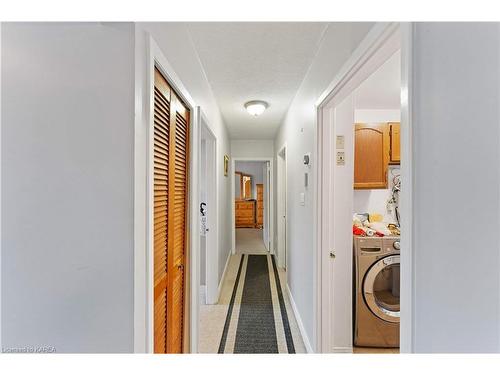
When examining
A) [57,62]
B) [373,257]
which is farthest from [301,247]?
[57,62]

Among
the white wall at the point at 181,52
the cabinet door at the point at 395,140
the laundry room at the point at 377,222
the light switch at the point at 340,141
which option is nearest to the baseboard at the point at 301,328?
the laundry room at the point at 377,222

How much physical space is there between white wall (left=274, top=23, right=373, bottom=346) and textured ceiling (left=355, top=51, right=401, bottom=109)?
43cm

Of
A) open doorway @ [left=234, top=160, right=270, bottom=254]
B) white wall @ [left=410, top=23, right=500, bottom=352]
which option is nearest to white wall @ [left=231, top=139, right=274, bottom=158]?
open doorway @ [left=234, top=160, right=270, bottom=254]

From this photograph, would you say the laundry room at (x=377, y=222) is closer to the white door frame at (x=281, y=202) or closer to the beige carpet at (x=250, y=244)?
the white door frame at (x=281, y=202)

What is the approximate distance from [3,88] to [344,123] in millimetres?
1938

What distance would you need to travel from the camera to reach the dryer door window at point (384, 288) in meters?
2.05

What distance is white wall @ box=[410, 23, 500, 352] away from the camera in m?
0.54

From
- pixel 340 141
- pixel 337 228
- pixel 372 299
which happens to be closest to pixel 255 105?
pixel 340 141

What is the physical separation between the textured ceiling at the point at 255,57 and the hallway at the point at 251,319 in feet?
7.62

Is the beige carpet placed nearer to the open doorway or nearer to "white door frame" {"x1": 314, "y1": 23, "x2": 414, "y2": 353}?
the open doorway

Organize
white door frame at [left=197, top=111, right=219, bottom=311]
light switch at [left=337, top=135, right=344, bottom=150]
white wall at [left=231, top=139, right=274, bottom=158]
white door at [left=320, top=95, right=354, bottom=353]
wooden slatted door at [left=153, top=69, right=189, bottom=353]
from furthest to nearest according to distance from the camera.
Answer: white wall at [left=231, top=139, right=274, bottom=158] < white door frame at [left=197, top=111, right=219, bottom=311] < light switch at [left=337, top=135, right=344, bottom=150] < white door at [left=320, top=95, right=354, bottom=353] < wooden slatted door at [left=153, top=69, right=189, bottom=353]

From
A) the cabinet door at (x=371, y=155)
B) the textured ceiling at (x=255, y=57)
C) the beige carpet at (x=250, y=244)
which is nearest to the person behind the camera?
the textured ceiling at (x=255, y=57)
